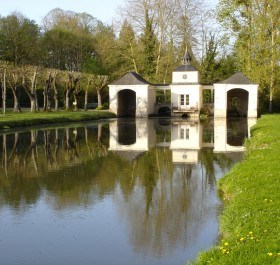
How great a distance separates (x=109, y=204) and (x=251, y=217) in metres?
3.65

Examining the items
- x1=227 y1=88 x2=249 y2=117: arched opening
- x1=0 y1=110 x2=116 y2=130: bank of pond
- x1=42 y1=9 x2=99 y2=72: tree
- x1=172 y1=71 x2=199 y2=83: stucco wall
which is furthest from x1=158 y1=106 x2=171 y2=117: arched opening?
x1=42 y1=9 x2=99 y2=72: tree

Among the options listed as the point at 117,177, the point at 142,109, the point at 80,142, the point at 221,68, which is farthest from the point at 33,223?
the point at 221,68

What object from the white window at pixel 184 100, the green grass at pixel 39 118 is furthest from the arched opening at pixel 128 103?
the white window at pixel 184 100

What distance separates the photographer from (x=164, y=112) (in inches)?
1866

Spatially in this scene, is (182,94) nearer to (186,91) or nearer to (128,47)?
(186,91)

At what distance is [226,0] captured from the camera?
149ft

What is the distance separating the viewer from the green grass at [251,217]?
5360 millimetres

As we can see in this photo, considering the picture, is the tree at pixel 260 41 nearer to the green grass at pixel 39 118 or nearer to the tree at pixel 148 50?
the tree at pixel 148 50

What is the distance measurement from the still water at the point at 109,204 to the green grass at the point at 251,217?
0.47 m

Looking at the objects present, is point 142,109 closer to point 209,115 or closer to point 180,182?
point 209,115

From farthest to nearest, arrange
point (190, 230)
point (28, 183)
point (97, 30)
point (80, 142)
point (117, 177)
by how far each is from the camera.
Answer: point (97, 30) < point (80, 142) < point (117, 177) < point (28, 183) < point (190, 230)

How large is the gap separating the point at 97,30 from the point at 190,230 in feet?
200

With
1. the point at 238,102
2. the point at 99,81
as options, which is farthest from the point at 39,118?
the point at 238,102

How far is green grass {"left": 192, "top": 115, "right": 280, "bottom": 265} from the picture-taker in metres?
5.36
